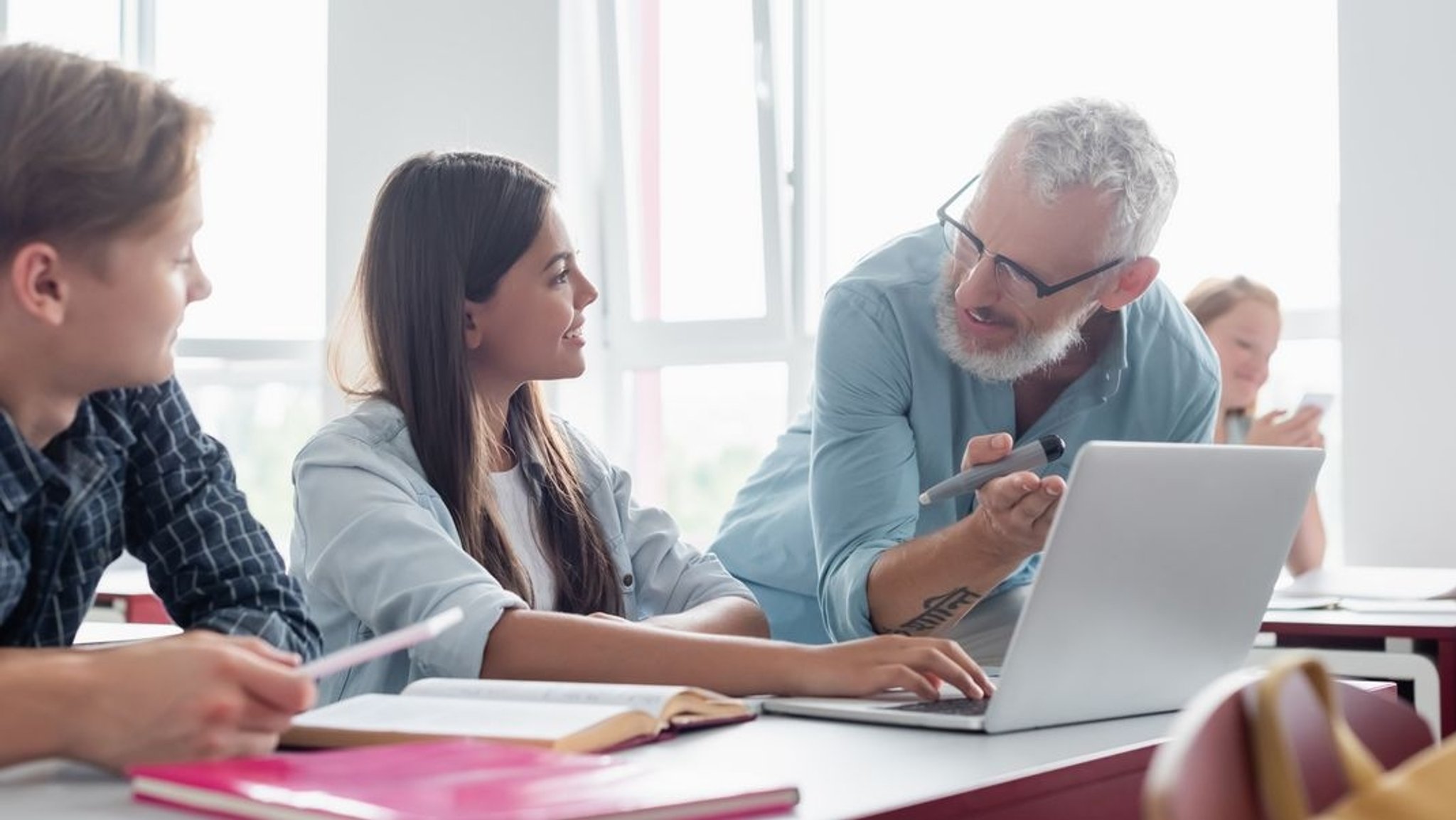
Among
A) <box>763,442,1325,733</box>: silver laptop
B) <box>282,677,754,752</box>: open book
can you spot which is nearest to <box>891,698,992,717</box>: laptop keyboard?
<box>763,442,1325,733</box>: silver laptop

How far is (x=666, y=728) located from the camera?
1269 millimetres

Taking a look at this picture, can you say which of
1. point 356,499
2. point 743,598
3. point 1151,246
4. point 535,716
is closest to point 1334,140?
→ point 1151,246

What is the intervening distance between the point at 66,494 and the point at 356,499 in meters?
0.39

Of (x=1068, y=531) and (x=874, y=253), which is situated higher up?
(x=874, y=253)

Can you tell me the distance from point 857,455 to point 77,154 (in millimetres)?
1059

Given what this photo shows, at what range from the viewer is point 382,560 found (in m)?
1.69

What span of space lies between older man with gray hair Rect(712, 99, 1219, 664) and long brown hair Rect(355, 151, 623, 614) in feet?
1.02

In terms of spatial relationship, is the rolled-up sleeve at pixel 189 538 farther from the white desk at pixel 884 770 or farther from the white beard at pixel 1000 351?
the white beard at pixel 1000 351

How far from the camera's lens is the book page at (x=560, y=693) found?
1268 mm

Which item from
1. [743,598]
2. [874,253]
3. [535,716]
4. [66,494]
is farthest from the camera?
[874,253]

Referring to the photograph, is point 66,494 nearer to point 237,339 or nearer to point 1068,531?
point 1068,531

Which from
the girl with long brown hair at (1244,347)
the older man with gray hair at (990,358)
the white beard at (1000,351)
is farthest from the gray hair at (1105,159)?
the girl with long brown hair at (1244,347)

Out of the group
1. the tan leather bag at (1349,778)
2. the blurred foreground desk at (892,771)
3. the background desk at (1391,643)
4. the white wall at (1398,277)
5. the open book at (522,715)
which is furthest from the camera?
the white wall at (1398,277)

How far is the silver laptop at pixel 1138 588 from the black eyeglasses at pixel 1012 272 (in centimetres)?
62
